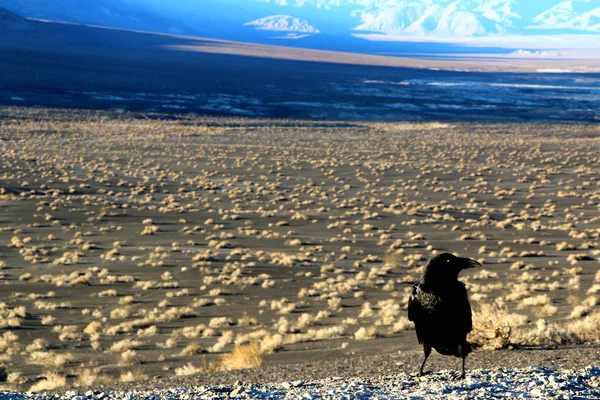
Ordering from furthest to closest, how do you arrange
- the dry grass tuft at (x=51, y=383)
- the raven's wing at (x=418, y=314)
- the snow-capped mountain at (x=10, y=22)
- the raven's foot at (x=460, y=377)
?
1. the snow-capped mountain at (x=10, y=22)
2. the dry grass tuft at (x=51, y=383)
3. the raven's foot at (x=460, y=377)
4. the raven's wing at (x=418, y=314)

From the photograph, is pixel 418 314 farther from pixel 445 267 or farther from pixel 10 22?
pixel 10 22

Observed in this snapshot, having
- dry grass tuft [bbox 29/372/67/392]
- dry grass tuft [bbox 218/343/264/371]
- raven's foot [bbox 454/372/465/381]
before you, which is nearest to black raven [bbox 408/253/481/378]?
raven's foot [bbox 454/372/465/381]

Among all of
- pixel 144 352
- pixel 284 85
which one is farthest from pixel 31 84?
pixel 144 352

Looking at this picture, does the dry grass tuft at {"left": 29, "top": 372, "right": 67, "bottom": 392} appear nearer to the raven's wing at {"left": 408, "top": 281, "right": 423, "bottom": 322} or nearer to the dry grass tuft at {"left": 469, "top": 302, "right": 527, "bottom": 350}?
the dry grass tuft at {"left": 469, "top": 302, "right": 527, "bottom": 350}

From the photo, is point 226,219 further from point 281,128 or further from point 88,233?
point 281,128

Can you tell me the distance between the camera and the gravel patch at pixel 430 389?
5.91 meters

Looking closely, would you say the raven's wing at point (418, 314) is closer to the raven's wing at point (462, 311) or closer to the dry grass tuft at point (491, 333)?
the raven's wing at point (462, 311)

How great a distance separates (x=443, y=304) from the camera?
608cm

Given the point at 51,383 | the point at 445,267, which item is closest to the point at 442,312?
the point at 445,267

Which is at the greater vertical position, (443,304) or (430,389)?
(443,304)

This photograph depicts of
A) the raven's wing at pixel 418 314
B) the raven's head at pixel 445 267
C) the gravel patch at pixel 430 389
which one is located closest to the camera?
the gravel patch at pixel 430 389

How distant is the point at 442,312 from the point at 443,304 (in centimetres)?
6

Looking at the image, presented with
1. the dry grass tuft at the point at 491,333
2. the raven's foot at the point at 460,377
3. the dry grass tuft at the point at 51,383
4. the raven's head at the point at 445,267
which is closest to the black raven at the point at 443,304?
the raven's head at the point at 445,267

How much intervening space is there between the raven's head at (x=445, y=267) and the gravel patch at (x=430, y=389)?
32.4 inches
